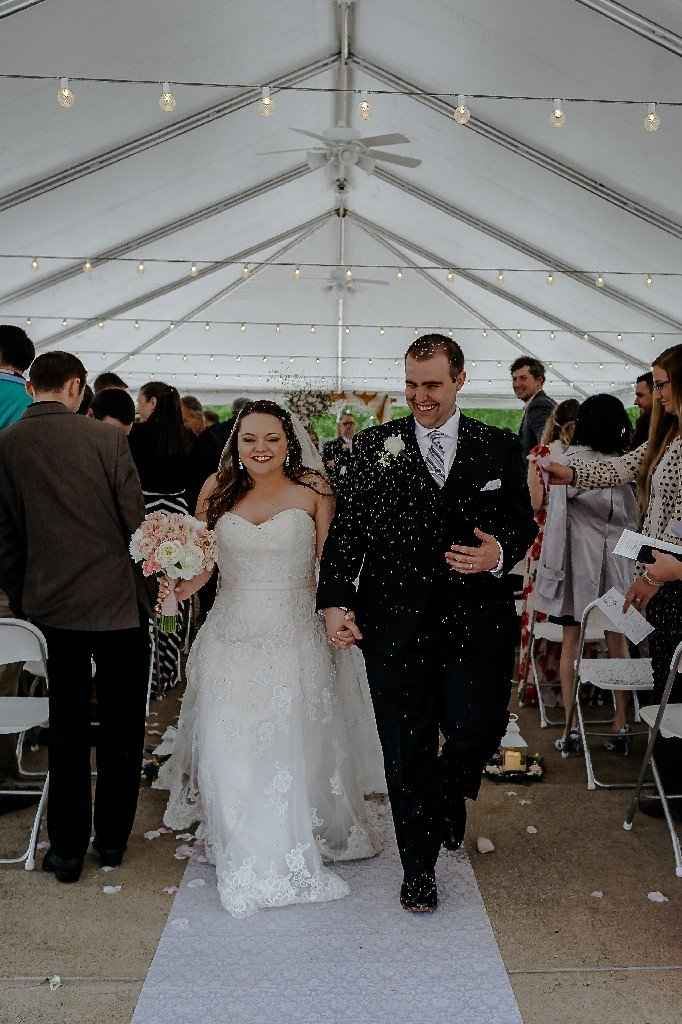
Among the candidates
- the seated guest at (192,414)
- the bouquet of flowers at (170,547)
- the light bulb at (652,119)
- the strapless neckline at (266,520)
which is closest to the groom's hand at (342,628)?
the bouquet of flowers at (170,547)

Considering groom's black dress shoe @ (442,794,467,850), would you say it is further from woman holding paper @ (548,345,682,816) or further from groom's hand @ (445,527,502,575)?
woman holding paper @ (548,345,682,816)

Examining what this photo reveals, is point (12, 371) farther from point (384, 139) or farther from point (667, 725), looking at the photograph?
point (384, 139)

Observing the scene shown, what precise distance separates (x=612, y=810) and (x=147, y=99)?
765 cm

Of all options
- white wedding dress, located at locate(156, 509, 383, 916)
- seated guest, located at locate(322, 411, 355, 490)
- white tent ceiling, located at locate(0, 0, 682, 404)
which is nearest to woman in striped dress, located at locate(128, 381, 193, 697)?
seated guest, located at locate(322, 411, 355, 490)

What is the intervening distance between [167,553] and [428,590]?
850 millimetres

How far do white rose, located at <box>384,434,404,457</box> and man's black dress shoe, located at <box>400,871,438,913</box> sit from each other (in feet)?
4.34

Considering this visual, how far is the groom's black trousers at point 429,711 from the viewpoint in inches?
122

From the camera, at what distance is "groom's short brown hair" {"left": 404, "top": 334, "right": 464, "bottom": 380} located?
3.11m

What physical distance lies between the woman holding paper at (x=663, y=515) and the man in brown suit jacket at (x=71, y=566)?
73.2 inches

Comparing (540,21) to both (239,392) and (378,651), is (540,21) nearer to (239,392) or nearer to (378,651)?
(378,651)

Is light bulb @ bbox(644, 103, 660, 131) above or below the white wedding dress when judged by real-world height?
above

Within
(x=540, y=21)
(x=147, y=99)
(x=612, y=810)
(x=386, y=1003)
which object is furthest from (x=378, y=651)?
(x=147, y=99)

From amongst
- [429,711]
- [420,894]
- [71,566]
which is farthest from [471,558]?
[71,566]

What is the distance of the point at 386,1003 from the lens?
2.57 metres
